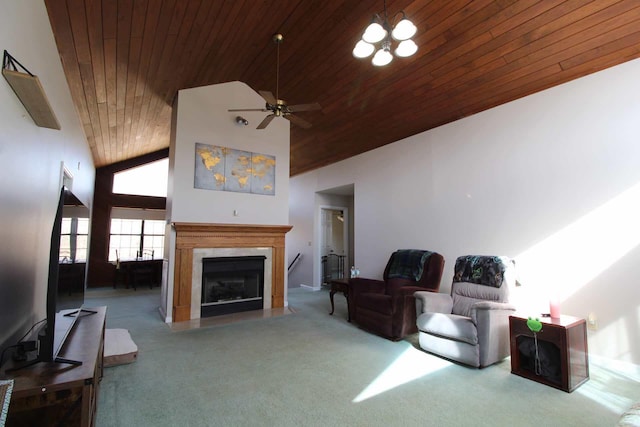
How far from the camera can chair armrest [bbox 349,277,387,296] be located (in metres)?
4.32

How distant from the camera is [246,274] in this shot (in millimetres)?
5227

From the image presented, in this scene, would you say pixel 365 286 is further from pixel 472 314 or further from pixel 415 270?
pixel 472 314

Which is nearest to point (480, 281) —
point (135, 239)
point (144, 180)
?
point (135, 239)

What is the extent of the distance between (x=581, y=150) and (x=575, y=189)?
394 mm

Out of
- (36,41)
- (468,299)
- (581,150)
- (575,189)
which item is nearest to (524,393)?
(468,299)

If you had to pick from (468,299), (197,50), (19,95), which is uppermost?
(197,50)

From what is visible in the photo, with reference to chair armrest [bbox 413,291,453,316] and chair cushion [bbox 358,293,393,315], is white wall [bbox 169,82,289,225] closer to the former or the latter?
chair cushion [bbox 358,293,393,315]

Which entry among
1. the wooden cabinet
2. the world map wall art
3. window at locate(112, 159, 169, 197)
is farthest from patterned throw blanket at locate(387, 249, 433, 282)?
window at locate(112, 159, 169, 197)

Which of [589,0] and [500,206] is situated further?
[500,206]

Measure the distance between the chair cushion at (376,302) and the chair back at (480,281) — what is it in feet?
2.42

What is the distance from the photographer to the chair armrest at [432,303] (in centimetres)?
332

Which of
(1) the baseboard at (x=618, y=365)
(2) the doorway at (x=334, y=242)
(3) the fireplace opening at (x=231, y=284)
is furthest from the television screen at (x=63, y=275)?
(2) the doorway at (x=334, y=242)

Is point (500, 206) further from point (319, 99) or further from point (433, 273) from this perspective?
point (319, 99)

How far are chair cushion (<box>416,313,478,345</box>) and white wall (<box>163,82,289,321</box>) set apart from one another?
306 cm
